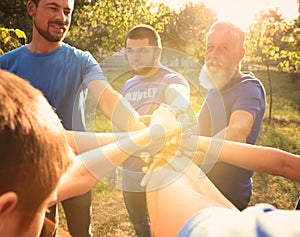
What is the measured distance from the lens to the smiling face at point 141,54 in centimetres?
384


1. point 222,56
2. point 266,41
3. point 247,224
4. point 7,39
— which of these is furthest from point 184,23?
point 247,224

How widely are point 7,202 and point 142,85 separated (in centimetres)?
291

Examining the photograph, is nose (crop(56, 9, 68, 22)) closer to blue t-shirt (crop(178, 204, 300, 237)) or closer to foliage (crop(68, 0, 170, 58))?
blue t-shirt (crop(178, 204, 300, 237))

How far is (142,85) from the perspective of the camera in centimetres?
364

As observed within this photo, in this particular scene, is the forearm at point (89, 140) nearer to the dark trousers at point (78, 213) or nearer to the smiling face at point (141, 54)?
the dark trousers at point (78, 213)

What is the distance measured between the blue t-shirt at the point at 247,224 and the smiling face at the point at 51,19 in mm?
2481

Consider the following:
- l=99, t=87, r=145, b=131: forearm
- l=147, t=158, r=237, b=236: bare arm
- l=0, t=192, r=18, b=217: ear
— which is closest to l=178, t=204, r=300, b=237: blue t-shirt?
l=147, t=158, r=237, b=236: bare arm

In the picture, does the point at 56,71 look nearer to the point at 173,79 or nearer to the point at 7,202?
the point at 173,79

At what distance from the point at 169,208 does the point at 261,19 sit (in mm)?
16895

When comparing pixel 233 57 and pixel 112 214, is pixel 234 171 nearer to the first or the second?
pixel 233 57

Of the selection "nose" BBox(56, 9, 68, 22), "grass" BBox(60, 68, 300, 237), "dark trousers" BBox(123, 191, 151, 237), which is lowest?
"grass" BBox(60, 68, 300, 237)

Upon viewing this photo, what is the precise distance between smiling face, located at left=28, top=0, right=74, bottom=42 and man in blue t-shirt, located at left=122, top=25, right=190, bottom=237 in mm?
936

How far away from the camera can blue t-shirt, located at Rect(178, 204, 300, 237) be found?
58 cm

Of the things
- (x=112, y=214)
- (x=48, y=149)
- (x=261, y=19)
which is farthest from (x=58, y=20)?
(x=261, y=19)
